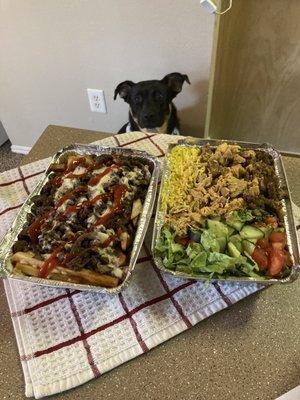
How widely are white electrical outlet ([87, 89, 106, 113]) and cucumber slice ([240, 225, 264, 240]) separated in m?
1.23

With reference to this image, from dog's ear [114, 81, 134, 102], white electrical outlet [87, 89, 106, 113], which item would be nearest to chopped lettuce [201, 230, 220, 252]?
dog's ear [114, 81, 134, 102]

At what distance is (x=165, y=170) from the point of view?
81 cm

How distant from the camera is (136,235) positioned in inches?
26.9

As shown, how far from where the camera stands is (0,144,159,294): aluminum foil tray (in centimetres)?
60

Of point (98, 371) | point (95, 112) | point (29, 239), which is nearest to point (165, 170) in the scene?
point (29, 239)

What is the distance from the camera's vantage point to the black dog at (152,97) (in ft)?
4.42

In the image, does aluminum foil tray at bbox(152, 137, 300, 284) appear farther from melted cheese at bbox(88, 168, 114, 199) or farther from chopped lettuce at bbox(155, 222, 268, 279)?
melted cheese at bbox(88, 168, 114, 199)

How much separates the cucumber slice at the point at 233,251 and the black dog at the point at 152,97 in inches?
34.0

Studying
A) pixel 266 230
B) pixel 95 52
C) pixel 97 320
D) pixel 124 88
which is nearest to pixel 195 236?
pixel 266 230

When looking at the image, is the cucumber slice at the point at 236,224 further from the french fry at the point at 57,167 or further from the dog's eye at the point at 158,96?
the dog's eye at the point at 158,96

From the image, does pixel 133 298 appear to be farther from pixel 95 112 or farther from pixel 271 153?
pixel 95 112

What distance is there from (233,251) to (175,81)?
956mm

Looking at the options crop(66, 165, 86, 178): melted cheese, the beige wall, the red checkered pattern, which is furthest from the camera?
the beige wall

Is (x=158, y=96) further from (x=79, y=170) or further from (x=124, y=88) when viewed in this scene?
(x=79, y=170)
